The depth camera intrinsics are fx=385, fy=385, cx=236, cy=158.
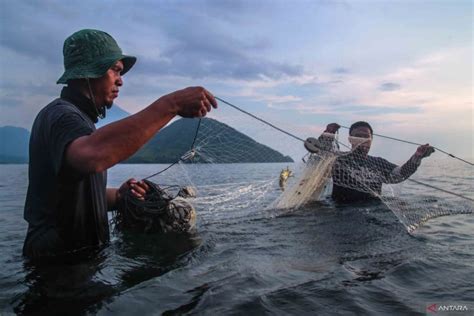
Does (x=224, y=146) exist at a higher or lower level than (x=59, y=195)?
higher

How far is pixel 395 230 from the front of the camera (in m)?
7.25

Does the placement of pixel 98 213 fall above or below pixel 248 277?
above

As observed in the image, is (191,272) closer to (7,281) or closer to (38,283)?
(38,283)

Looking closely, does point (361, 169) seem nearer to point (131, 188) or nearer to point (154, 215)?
point (154, 215)

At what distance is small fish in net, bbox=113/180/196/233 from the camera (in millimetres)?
5809

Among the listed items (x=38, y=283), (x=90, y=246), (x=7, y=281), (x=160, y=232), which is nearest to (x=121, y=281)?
(x=90, y=246)

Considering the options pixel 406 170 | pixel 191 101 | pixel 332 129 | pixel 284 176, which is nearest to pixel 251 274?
pixel 191 101

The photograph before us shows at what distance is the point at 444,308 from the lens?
3357 millimetres

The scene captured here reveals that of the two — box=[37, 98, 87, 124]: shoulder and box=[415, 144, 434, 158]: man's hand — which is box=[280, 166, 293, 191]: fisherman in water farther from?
box=[37, 98, 87, 124]: shoulder

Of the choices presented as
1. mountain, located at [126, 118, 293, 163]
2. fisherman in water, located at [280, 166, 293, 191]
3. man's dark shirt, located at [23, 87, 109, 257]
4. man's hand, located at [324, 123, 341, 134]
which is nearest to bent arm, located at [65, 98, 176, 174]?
man's dark shirt, located at [23, 87, 109, 257]

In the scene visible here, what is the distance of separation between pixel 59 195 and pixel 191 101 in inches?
52.4

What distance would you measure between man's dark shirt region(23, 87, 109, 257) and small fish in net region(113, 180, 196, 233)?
2.13 metres

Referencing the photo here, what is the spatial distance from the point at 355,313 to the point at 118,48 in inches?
119

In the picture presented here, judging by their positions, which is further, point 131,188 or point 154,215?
point 154,215
